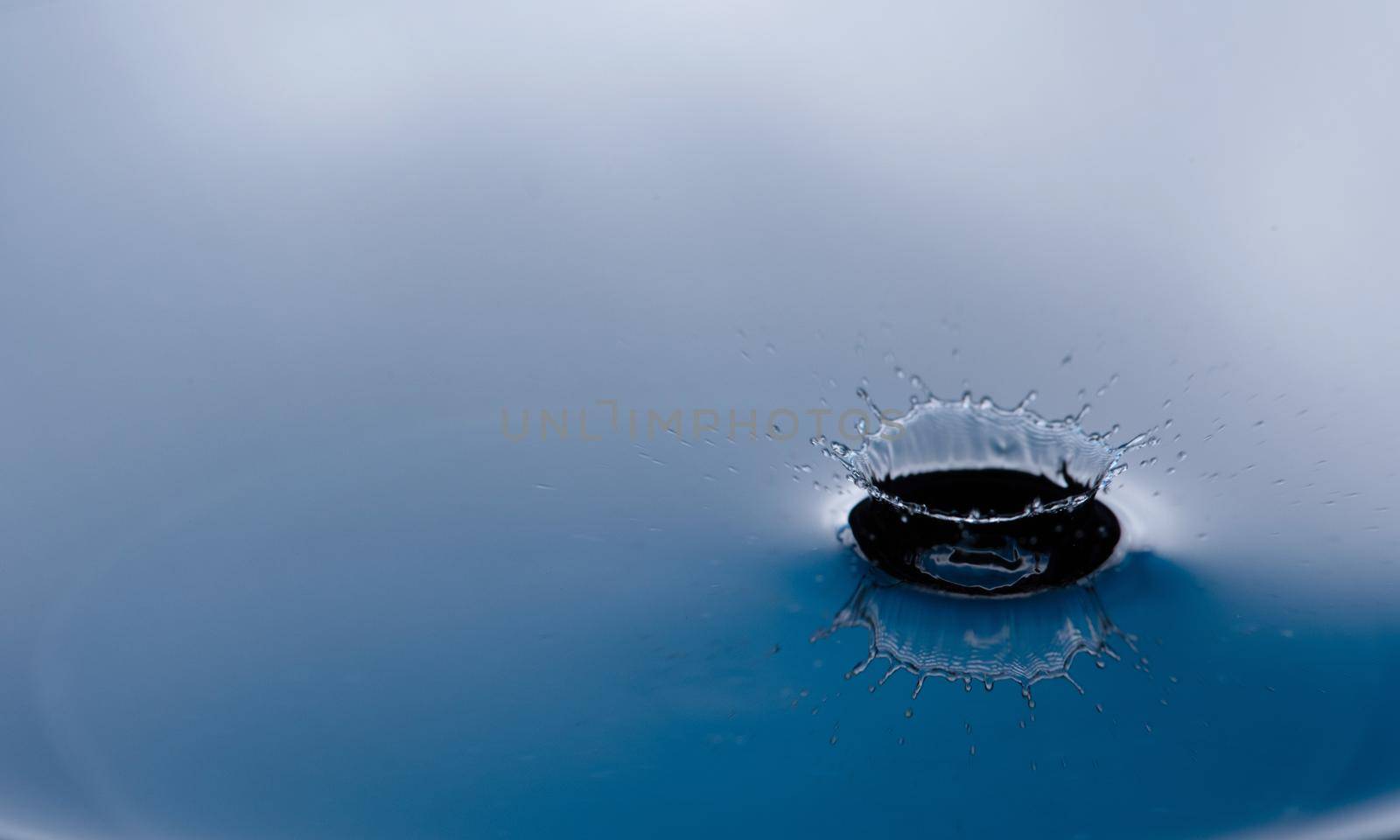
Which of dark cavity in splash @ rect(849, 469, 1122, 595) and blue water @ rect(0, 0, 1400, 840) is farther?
dark cavity in splash @ rect(849, 469, 1122, 595)

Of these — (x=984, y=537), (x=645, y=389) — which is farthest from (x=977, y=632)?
(x=645, y=389)

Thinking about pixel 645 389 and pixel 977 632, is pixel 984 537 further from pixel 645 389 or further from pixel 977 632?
pixel 645 389

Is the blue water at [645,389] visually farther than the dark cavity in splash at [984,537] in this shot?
No

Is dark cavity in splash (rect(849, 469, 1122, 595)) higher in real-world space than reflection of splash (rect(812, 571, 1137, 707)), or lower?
higher

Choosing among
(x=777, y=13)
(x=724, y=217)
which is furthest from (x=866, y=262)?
(x=777, y=13)
